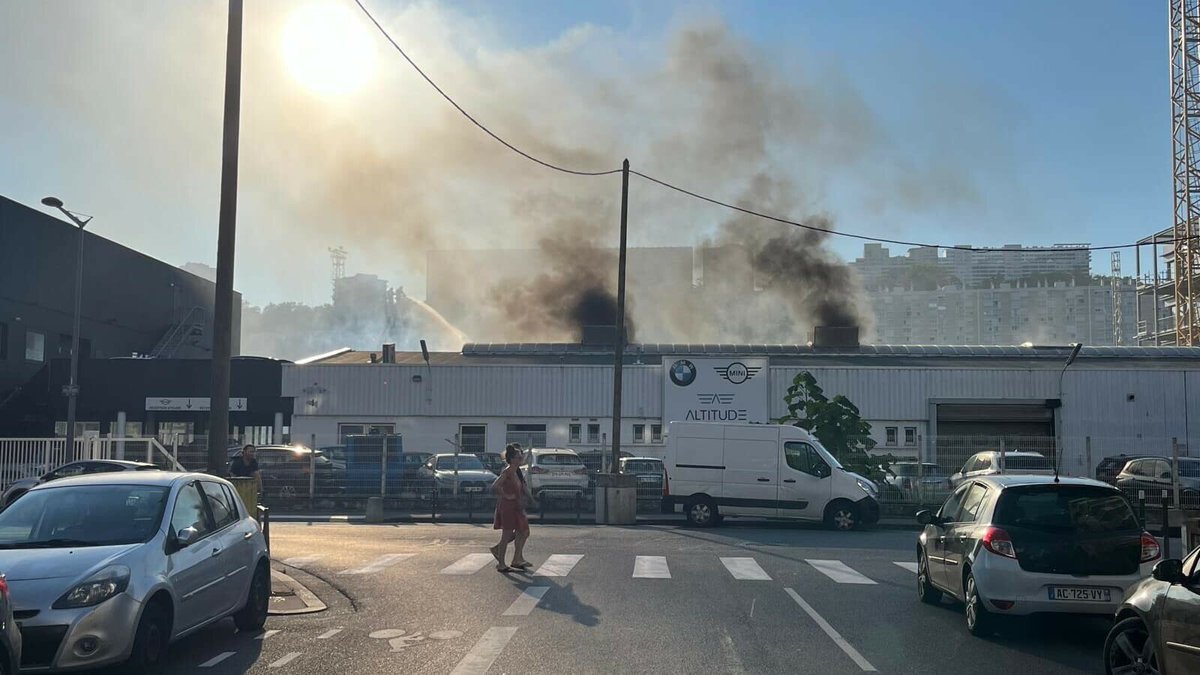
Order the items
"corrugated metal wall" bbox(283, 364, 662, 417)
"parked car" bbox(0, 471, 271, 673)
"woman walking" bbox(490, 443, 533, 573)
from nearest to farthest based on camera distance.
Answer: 1. "parked car" bbox(0, 471, 271, 673)
2. "woman walking" bbox(490, 443, 533, 573)
3. "corrugated metal wall" bbox(283, 364, 662, 417)

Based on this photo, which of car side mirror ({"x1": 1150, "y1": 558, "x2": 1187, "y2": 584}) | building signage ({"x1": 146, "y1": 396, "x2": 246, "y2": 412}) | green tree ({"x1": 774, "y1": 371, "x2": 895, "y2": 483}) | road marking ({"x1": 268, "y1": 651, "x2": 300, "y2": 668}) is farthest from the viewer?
building signage ({"x1": 146, "y1": 396, "x2": 246, "y2": 412})

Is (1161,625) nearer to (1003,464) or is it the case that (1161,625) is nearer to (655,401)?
(1003,464)

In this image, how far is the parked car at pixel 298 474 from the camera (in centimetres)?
2666

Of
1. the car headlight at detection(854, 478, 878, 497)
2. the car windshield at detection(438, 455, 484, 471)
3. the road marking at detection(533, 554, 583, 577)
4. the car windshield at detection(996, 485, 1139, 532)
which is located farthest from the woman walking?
the car windshield at detection(438, 455, 484, 471)

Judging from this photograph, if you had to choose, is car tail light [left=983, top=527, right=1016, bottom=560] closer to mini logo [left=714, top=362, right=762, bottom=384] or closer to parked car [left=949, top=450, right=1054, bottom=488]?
parked car [left=949, top=450, right=1054, bottom=488]

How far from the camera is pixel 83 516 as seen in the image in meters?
8.12

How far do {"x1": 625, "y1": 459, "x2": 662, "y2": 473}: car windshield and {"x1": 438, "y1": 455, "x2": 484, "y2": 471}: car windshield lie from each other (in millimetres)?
3919

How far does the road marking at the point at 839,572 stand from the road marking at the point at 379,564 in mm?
5813

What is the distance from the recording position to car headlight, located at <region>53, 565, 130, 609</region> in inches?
272

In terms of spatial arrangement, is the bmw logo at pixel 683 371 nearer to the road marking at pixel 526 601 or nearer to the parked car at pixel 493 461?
the parked car at pixel 493 461

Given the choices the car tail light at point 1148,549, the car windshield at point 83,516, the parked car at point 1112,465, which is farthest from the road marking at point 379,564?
the parked car at point 1112,465

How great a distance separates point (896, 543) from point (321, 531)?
1077 cm

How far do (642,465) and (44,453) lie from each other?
1415 centimetres

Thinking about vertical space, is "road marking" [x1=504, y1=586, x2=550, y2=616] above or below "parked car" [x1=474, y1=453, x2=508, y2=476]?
below
